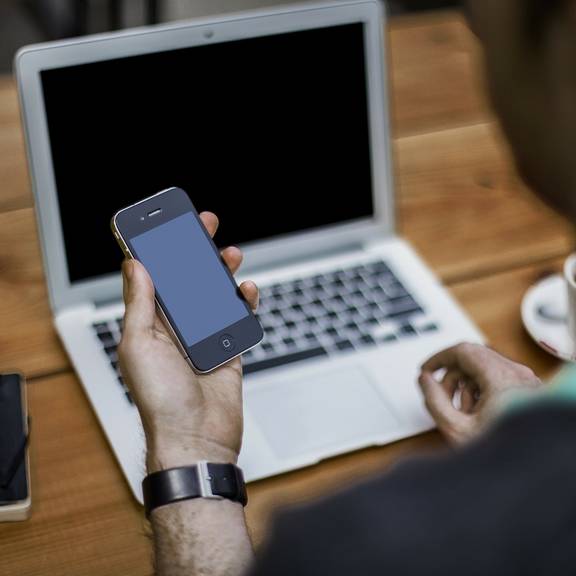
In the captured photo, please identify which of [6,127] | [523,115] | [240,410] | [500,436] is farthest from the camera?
[6,127]

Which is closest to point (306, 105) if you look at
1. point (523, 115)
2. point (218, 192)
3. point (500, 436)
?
point (218, 192)

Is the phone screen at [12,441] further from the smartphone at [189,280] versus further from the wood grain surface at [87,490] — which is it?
the smartphone at [189,280]

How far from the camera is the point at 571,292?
119 cm

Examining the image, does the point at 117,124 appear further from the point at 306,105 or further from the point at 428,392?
the point at 428,392

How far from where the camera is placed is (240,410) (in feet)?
3.49

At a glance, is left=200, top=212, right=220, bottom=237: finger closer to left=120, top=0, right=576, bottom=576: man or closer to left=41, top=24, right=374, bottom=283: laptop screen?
left=41, top=24, right=374, bottom=283: laptop screen

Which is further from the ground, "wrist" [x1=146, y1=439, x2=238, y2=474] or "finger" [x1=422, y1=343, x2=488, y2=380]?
"wrist" [x1=146, y1=439, x2=238, y2=474]

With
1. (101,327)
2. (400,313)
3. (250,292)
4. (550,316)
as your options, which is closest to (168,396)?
(250,292)

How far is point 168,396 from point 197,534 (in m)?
0.14

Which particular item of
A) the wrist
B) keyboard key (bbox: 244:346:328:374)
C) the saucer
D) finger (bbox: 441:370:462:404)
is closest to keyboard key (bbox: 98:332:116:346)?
keyboard key (bbox: 244:346:328:374)

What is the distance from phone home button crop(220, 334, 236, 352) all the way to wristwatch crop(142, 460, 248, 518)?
144 millimetres

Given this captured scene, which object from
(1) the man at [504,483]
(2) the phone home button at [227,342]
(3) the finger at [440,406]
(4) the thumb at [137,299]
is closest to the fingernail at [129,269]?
(4) the thumb at [137,299]

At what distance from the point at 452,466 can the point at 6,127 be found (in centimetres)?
113

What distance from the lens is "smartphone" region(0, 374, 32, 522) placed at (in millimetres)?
1059
